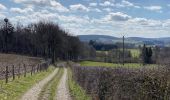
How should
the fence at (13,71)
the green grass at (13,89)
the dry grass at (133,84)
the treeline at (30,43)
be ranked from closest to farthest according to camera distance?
the dry grass at (133,84) < the green grass at (13,89) < the fence at (13,71) < the treeline at (30,43)

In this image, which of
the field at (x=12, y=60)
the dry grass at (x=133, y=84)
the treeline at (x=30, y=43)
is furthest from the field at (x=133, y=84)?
the treeline at (x=30, y=43)

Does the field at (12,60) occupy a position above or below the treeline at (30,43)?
below

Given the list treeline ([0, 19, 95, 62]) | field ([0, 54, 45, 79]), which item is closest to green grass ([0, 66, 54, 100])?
field ([0, 54, 45, 79])

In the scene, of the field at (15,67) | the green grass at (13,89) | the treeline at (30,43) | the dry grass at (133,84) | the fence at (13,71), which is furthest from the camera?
the treeline at (30,43)

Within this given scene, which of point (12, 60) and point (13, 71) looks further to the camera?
point (12, 60)

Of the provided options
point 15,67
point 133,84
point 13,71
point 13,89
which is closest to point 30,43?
point 15,67

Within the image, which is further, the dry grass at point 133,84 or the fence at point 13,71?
the fence at point 13,71

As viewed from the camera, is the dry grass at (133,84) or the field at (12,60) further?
the field at (12,60)

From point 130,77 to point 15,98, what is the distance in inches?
453

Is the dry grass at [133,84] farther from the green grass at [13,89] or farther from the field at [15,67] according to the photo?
the field at [15,67]

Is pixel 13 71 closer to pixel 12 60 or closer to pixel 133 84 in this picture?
pixel 133 84

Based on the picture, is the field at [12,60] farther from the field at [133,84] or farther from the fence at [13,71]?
the field at [133,84]

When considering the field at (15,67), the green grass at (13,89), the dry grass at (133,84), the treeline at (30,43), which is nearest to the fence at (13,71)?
the field at (15,67)

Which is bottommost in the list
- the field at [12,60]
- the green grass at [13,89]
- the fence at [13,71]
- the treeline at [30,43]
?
the green grass at [13,89]
